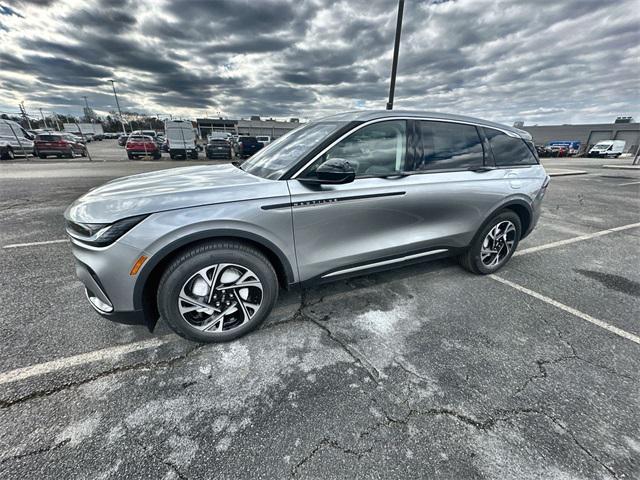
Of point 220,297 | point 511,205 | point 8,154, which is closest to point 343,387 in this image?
point 220,297

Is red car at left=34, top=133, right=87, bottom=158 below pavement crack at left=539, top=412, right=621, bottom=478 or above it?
above

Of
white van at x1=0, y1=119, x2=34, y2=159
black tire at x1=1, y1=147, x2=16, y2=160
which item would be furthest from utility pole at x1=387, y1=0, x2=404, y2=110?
black tire at x1=1, y1=147, x2=16, y2=160

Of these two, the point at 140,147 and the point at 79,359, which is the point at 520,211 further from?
the point at 140,147

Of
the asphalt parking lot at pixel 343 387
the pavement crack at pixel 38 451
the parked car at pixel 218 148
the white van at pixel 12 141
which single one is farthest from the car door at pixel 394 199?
the white van at pixel 12 141

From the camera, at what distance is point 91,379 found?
6.72ft

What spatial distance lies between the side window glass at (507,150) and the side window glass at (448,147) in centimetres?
24

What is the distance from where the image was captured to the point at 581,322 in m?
2.83

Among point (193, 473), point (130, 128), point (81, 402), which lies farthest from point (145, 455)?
point (130, 128)

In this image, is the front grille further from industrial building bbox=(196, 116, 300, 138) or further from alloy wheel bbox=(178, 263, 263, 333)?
industrial building bbox=(196, 116, 300, 138)

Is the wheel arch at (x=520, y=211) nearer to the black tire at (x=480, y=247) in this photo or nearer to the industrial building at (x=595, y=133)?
the black tire at (x=480, y=247)

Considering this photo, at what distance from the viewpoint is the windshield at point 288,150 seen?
2.55 meters

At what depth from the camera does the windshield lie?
8.36 feet

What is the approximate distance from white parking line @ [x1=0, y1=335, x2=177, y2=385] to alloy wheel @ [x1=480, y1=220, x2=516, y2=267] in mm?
3553

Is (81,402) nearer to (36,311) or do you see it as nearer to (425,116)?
(36,311)
